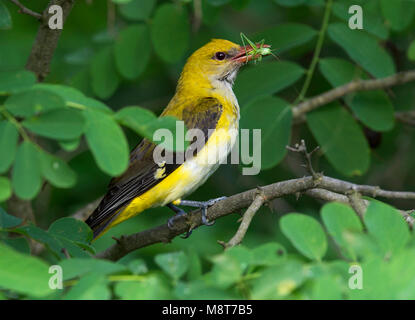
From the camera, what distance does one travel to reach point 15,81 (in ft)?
9.71

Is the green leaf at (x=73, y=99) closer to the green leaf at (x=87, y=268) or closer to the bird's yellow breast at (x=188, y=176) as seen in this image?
the green leaf at (x=87, y=268)

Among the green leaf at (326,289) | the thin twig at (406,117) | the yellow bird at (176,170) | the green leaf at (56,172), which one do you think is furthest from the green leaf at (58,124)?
the thin twig at (406,117)

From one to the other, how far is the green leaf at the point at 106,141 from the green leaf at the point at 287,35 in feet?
9.54

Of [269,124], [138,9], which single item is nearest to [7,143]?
[269,124]

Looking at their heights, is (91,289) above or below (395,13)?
below

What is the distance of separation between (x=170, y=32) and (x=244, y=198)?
2228 millimetres

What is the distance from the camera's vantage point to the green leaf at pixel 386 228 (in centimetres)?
257

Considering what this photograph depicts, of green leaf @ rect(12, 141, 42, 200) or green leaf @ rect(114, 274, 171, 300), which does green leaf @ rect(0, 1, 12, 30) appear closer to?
green leaf @ rect(12, 141, 42, 200)

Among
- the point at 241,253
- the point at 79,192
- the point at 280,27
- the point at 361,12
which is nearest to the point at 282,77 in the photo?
the point at 280,27

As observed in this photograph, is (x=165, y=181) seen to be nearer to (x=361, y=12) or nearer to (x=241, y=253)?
(x=361, y=12)

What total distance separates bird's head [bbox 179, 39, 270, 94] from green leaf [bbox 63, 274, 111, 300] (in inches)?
140

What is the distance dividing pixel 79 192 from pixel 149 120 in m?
3.94

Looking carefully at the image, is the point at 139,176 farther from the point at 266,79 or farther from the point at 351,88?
the point at 351,88

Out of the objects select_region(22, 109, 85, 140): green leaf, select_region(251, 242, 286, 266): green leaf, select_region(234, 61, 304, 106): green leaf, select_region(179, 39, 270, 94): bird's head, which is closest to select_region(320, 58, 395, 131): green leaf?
select_region(234, 61, 304, 106): green leaf
